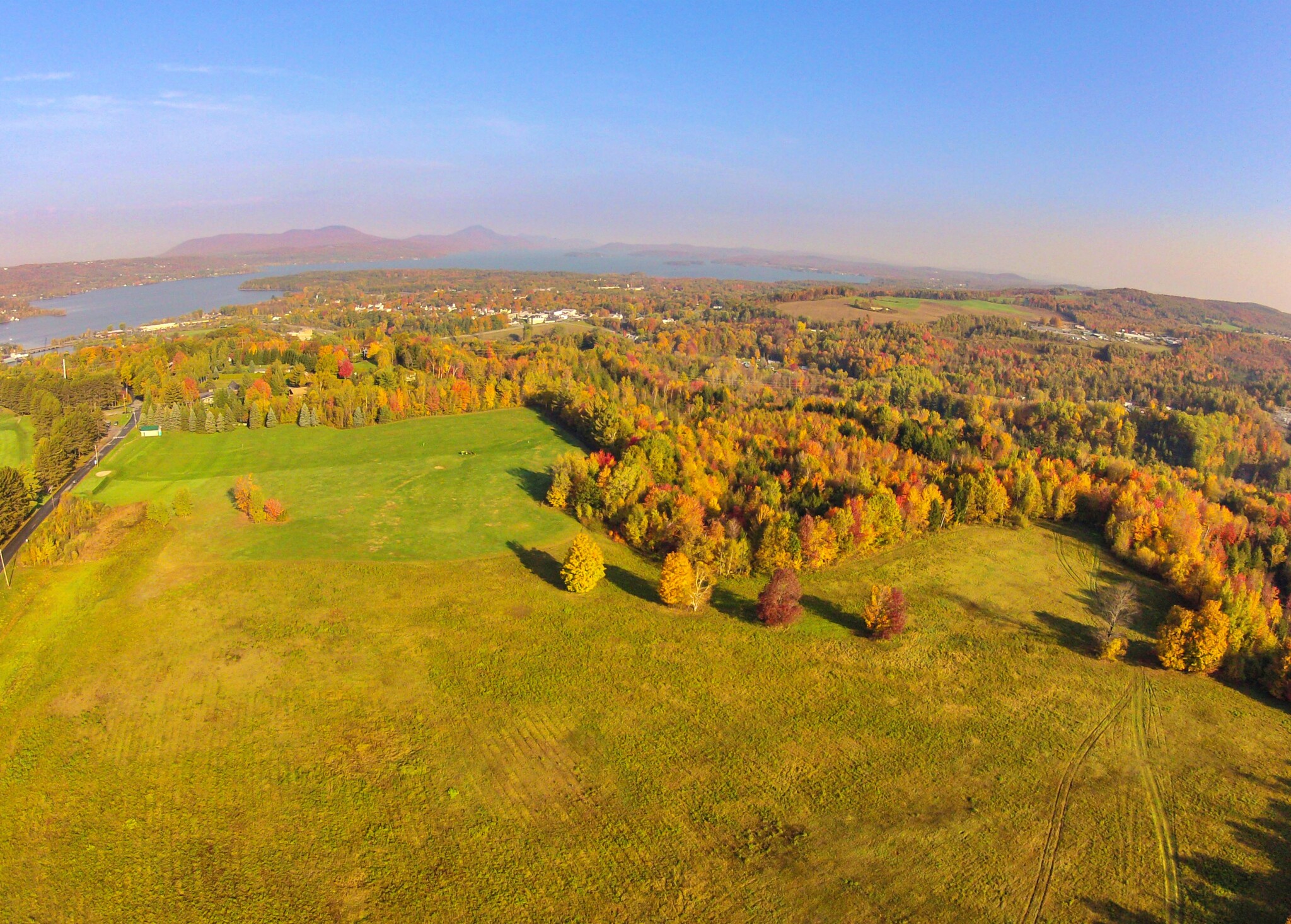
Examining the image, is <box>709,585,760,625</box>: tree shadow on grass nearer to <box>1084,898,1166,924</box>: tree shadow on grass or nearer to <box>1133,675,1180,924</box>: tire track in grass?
<box>1133,675,1180,924</box>: tire track in grass

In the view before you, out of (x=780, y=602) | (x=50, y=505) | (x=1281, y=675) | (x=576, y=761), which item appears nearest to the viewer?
(x=576, y=761)

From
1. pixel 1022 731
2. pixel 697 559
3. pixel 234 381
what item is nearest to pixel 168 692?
pixel 697 559

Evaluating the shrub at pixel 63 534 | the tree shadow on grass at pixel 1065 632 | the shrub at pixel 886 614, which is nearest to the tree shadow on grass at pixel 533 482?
the shrub at pixel 886 614

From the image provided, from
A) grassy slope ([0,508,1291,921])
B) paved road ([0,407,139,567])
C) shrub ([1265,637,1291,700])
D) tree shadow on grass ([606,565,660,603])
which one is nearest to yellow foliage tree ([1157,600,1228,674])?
grassy slope ([0,508,1291,921])

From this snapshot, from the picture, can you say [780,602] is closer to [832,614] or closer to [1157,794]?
[832,614]

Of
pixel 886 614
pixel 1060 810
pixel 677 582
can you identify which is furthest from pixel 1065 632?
pixel 677 582

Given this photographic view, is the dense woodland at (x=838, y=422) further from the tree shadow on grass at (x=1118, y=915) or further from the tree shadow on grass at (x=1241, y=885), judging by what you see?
the tree shadow on grass at (x=1118, y=915)

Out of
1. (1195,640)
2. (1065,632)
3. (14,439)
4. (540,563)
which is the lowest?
(540,563)

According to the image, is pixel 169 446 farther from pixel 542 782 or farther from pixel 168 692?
pixel 542 782

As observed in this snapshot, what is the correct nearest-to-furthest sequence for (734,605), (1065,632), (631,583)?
(1065,632), (734,605), (631,583)
